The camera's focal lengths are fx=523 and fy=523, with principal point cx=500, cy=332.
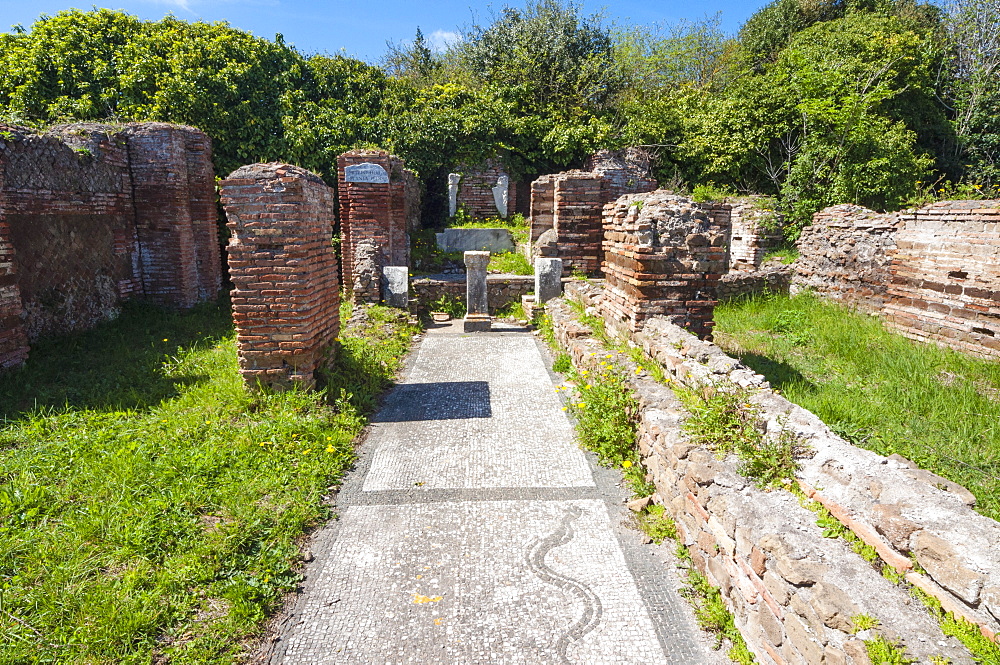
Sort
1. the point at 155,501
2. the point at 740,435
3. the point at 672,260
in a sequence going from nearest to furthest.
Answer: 1. the point at 740,435
2. the point at 155,501
3. the point at 672,260

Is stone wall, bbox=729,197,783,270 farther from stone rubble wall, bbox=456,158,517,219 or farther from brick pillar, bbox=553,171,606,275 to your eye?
stone rubble wall, bbox=456,158,517,219

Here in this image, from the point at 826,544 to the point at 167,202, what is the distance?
10.3 meters

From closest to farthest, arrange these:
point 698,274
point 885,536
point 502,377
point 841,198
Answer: point 885,536
point 698,274
point 502,377
point 841,198

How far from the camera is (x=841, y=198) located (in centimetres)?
1364

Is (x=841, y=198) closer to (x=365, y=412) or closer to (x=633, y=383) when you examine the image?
(x=633, y=383)

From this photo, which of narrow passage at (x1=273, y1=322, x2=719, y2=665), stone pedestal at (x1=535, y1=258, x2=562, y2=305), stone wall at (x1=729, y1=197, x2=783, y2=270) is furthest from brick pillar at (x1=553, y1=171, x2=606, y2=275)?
stone wall at (x1=729, y1=197, x2=783, y2=270)

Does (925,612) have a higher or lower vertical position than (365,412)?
higher

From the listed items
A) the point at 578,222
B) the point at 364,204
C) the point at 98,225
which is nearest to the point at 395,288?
the point at 364,204

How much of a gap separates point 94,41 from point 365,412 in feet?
45.6

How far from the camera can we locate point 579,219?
9312 mm

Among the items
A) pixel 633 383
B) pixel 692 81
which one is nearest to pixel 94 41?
pixel 633 383

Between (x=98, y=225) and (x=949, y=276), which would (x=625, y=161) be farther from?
(x=98, y=225)

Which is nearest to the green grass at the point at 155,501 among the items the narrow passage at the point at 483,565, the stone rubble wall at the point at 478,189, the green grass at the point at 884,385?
the narrow passage at the point at 483,565

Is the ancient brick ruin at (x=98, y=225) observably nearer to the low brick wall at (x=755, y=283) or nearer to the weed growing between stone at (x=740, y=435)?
the weed growing between stone at (x=740, y=435)
